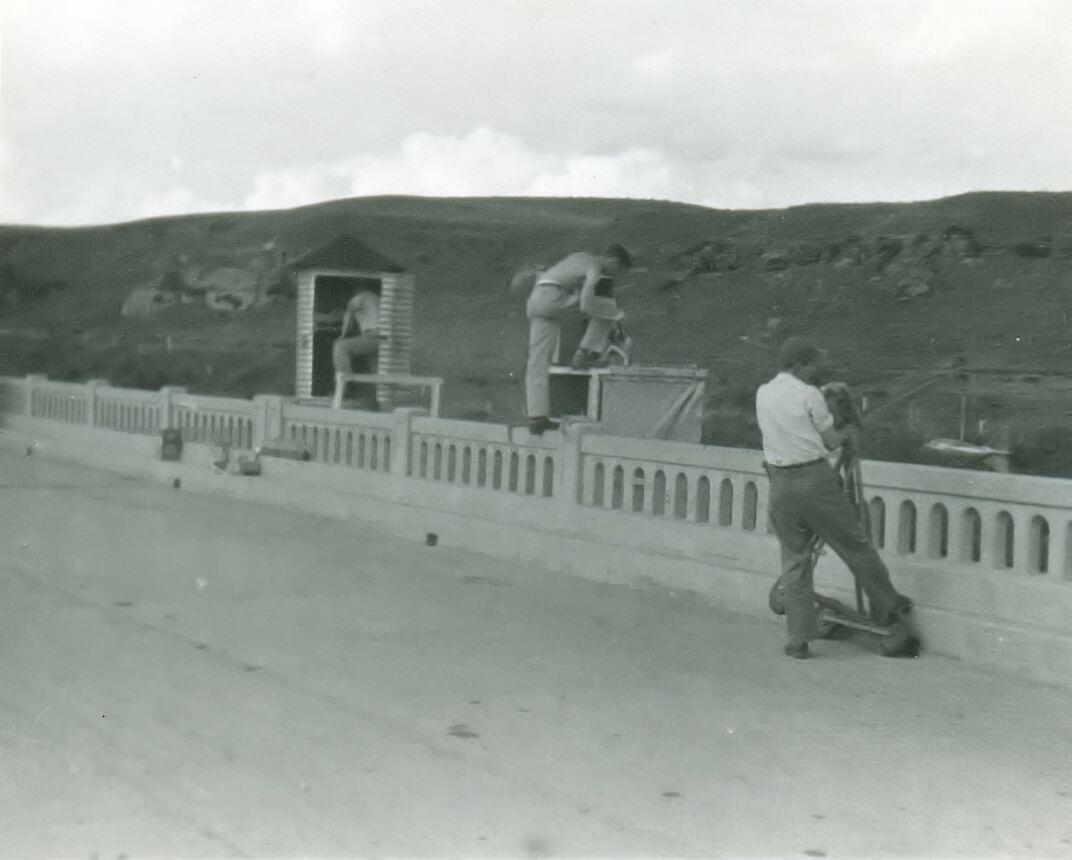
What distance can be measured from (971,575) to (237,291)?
249 ft

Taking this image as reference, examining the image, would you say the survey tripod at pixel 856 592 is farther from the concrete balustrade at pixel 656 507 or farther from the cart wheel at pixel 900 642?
the concrete balustrade at pixel 656 507

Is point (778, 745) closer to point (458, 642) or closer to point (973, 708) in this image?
point (973, 708)

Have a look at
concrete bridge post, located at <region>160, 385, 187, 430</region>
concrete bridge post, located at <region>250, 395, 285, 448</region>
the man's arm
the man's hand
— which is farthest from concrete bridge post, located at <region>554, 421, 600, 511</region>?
concrete bridge post, located at <region>160, 385, 187, 430</region>

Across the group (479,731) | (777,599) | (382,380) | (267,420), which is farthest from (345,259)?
(479,731)

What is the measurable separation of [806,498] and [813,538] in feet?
1.08

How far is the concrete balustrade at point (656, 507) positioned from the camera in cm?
783

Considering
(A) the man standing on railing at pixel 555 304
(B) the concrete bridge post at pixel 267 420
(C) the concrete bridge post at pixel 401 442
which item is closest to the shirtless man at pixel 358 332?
(B) the concrete bridge post at pixel 267 420

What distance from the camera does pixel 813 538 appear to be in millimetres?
8234

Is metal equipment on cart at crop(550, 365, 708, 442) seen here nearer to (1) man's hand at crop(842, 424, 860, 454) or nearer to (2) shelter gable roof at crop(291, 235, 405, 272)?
(1) man's hand at crop(842, 424, 860, 454)

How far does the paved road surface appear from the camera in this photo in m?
5.19

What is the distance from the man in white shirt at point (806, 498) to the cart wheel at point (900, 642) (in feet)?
0.14

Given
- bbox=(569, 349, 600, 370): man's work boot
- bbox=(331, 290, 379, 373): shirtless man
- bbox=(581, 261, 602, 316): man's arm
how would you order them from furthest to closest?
bbox=(331, 290, 379, 373): shirtless man → bbox=(569, 349, 600, 370): man's work boot → bbox=(581, 261, 602, 316): man's arm

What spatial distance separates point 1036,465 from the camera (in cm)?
1338

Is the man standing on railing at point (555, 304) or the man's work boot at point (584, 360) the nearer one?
the man standing on railing at point (555, 304)
